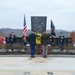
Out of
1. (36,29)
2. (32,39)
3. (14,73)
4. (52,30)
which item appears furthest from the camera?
(52,30)

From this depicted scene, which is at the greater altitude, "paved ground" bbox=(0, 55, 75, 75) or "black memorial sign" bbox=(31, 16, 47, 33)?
"black memorial sign" bbox=(31, 16, 47, 33)

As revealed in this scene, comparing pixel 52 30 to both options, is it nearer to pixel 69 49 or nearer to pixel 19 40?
pixel 19 40

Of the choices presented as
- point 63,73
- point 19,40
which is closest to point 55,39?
point 19,40

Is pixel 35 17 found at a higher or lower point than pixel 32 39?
higher

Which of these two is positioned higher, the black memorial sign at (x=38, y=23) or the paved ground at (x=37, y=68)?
the black memorial sign at (x=38, y=23)

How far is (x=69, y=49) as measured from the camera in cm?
2508

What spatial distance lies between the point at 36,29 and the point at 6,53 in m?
3.05

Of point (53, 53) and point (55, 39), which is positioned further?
point (55, 39)

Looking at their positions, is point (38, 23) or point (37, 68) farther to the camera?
point (38, 23)

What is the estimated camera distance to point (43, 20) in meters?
26.3

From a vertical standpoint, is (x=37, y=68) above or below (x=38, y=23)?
below

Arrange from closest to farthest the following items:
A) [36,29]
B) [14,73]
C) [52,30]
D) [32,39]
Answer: [14,73], [32,39], [36,29], [52,30]

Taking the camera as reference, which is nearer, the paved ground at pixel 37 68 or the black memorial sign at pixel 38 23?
the paved ground at pixel 37 68

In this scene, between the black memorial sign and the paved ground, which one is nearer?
the paved ground
